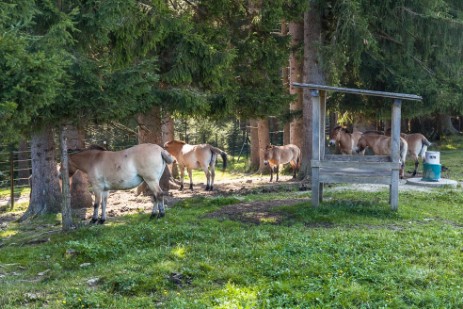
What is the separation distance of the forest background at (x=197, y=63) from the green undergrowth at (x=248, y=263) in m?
1.92

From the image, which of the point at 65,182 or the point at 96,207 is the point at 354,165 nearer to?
the point at 96,207

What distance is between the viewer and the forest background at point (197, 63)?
25.6 ft

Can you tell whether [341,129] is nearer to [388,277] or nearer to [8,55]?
[388,277]

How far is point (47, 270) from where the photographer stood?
23.2ft

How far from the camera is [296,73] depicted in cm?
1884

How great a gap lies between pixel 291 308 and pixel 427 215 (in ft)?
20.0

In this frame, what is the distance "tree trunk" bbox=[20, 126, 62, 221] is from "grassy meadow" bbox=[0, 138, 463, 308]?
5.45 feet

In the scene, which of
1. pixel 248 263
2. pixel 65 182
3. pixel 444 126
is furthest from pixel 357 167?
pixel 444 126

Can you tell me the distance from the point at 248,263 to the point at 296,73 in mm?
13095

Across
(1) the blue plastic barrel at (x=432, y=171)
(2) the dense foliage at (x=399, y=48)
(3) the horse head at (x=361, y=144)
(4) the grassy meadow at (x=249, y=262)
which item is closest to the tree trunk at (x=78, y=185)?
(4) the grassy meadow at (x=249, y=262)

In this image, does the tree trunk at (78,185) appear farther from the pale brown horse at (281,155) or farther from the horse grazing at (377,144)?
the horse grazing at (377,144)

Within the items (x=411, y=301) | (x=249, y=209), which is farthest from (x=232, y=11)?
(x=411, y=301)

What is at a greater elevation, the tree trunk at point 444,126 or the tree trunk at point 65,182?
the tree trunk at point 444,126

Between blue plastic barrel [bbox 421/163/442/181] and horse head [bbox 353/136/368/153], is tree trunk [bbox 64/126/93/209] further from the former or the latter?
horse head [bbox 353/136/368/153]
